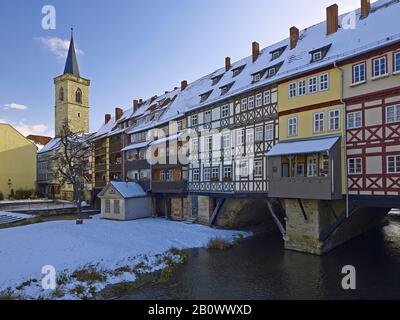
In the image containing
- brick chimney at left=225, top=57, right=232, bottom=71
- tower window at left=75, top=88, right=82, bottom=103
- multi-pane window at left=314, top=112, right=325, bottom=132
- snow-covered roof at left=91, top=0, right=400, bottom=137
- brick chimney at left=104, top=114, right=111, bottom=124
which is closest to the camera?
snow-covered roof at left=91, top=0, right=400, bottom=137

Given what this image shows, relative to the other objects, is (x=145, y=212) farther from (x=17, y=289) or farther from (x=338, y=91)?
(x=338, y=91)

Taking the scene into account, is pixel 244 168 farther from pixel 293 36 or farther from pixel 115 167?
pixel 115 167

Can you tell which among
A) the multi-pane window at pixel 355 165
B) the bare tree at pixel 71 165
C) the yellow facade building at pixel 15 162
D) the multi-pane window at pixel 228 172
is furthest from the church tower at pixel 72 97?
the multi-pane window at pixel 355 165

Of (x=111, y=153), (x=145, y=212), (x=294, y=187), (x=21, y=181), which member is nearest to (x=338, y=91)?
(x=294, y=187)

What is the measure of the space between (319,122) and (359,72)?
3.24m

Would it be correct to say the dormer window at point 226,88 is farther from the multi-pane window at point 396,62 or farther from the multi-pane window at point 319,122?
the multi-pane window at point 396,62

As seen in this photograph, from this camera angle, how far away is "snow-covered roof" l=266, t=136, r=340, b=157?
16.2 meters

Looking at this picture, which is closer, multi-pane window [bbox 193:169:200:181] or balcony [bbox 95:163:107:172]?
multi-pane window [bbox 193:169:200:181]

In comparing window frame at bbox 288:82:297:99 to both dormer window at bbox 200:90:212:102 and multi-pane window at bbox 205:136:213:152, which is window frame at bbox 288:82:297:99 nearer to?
multi-pane window at bbox 205:136:213:152

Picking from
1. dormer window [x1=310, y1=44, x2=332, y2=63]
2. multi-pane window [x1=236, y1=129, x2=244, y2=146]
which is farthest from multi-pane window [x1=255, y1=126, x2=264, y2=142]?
dormer window [x1=310, y1=44, x2=332, y2=63]

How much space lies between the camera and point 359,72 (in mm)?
16047

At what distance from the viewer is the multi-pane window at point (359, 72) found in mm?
15833

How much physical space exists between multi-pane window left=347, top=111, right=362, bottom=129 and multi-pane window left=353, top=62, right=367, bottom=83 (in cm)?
170

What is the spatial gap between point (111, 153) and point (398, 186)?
3207cm
